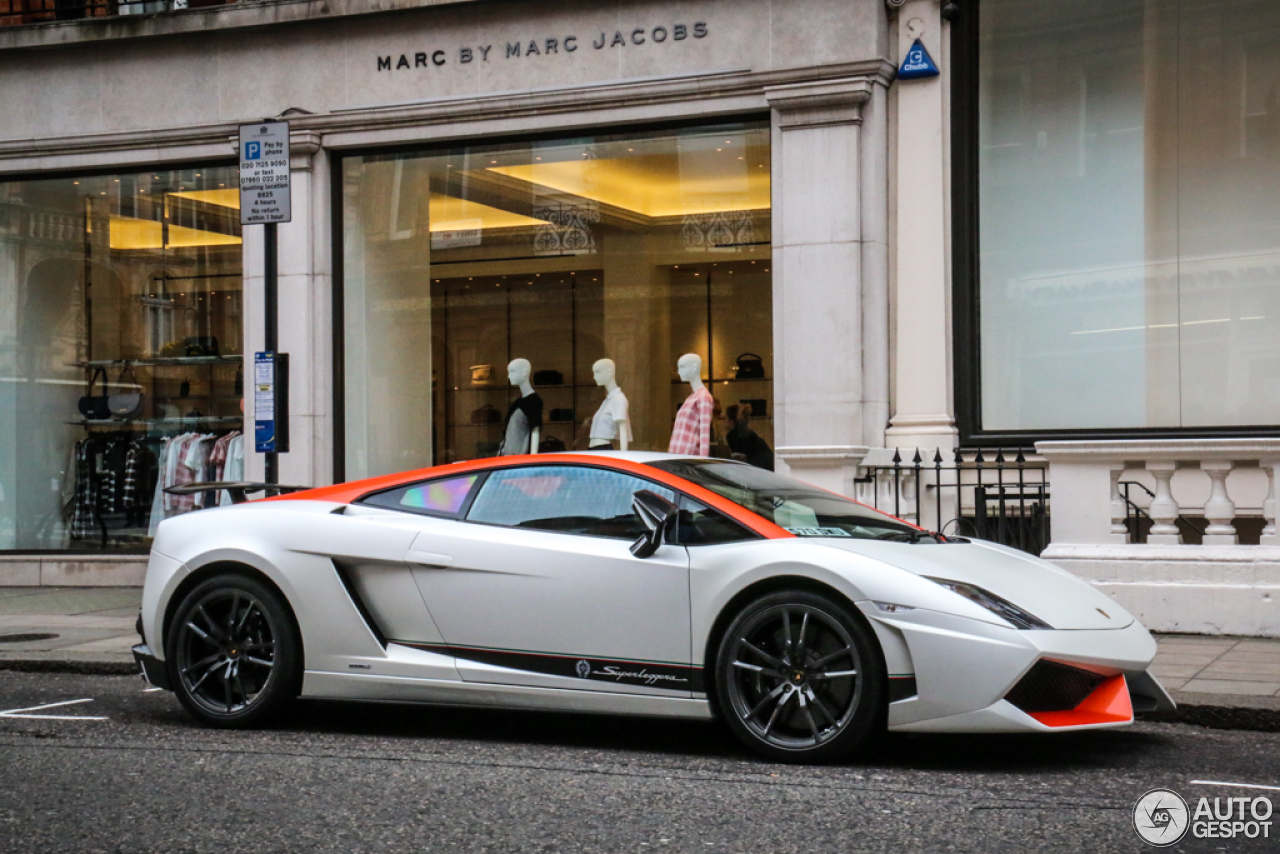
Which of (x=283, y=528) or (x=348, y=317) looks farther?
(x=348, y=317)

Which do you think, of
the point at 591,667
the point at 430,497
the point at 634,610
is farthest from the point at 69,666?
the point at 634,610

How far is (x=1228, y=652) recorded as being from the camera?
852 centimetres

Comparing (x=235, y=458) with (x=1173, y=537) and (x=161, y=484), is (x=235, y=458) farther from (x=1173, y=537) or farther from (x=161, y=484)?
(x=1173, y=537)

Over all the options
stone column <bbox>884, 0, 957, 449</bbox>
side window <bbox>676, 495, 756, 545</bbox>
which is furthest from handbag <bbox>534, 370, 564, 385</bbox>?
side window <bbox>676, 495, 756, 545</bbox>

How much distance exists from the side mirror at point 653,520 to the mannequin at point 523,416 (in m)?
7.54

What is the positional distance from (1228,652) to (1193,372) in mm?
4119

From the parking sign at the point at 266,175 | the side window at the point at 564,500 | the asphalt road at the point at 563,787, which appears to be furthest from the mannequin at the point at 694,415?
the side window at the point at 564,500

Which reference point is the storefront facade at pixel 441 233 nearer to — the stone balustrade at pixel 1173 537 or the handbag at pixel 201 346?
the handbag at pixel 201 346

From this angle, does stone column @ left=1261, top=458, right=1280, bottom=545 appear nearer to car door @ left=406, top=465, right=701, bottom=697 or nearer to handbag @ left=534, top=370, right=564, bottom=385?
car door @ left=406, top=465, right=701, bottom=697

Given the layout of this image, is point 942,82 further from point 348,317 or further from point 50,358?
point 50,358

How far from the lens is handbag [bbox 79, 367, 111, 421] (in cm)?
1537

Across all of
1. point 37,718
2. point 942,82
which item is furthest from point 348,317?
point 37,718

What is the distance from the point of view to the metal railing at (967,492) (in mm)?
11250

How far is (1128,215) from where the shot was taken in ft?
40.3
